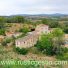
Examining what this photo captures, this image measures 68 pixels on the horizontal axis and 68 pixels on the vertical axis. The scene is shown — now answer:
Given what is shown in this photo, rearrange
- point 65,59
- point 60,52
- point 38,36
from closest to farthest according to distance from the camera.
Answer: point 65,59 → point 60,52 → point 38,36

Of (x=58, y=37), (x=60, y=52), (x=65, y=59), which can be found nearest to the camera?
(x=65, y=59)

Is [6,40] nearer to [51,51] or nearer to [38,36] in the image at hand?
[38,36]

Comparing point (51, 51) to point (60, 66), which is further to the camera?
point (51, 51)

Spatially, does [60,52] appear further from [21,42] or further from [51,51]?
[21,42]

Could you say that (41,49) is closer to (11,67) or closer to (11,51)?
(11,51)

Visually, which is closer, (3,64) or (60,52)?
(3,64)

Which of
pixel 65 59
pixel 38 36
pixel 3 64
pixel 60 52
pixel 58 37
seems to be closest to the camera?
pixel 3 64

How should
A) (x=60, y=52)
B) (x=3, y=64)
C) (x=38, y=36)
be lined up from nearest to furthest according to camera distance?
(x=3, y=64)
(x=60, y=52)
(x=38, y=36)

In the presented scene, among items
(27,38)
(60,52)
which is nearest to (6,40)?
(27,38)

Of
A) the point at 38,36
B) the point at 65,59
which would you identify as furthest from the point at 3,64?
the point at 38,36
